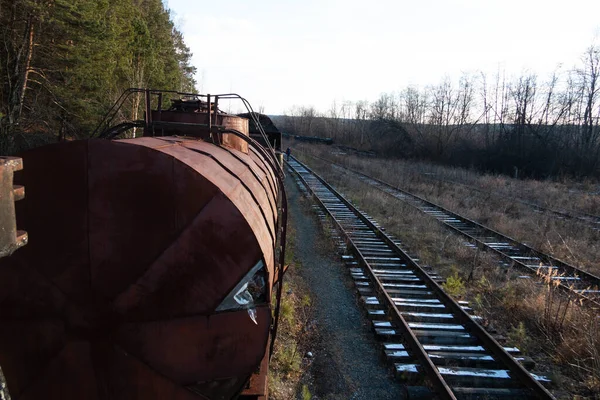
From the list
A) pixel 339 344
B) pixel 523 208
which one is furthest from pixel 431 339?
pixel 523 208

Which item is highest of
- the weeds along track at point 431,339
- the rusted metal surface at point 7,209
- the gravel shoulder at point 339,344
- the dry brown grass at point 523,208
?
the rusted metal surface at point 7,209

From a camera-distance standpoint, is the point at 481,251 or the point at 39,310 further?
the point at 481,251

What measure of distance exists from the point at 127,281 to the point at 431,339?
487 centimetres

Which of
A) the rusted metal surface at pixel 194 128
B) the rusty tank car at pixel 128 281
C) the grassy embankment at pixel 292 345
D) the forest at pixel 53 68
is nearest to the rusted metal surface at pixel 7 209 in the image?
the rusty tank car at pixel 128 281

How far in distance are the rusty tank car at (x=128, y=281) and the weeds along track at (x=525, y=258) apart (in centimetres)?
646

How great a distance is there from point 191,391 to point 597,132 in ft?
141

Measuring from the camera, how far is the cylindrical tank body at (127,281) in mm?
2791

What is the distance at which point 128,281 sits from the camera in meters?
2.86

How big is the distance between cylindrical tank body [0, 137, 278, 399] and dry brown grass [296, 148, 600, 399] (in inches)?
184

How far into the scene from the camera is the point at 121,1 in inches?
814

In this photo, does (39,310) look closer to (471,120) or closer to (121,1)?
(121,1)

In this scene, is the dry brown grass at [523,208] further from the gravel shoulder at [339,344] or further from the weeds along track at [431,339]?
the gravel shoulder at [339,344]

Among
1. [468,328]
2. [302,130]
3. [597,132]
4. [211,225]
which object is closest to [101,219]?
[211,225]

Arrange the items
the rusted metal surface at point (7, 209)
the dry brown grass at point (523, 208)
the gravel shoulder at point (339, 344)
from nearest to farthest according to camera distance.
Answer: the rusted metal surface at point (7, 209) < the gravel shoulder at point (339, 344) < the dry brown grass at point (523, 208)
